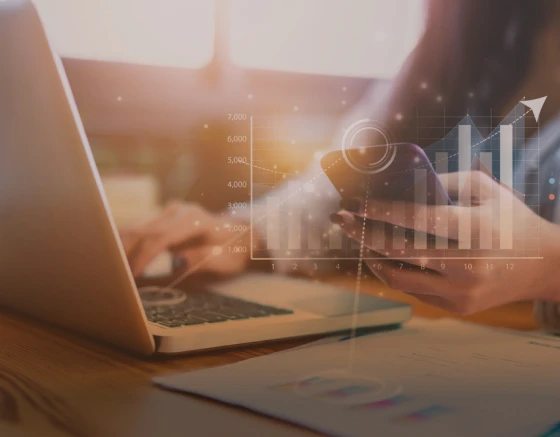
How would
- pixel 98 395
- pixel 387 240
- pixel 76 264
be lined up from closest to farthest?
1. pixel 98 395
2. pixel 76 264
3. pixel 387 240

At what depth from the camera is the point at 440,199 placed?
57 centimetres

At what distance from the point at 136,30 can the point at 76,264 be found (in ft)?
1.04

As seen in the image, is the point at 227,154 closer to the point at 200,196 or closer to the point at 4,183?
the point at 200,196

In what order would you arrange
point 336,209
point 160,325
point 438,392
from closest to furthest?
point 438,392 → point 160,325 → point 336,209

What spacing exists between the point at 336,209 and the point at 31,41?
13.4 inches

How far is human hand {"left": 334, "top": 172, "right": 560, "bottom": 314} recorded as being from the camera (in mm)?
574

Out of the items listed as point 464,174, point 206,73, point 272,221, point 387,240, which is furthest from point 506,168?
point 206,73

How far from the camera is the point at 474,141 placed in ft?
1.89

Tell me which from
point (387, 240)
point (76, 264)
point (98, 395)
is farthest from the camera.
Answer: point (387, 240)

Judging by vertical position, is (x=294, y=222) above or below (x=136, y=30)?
below

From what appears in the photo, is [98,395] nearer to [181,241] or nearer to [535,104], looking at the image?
[181,241]

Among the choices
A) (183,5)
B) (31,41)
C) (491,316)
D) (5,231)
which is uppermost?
(183,5)

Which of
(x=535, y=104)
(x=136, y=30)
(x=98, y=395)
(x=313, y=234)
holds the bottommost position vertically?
(x=98, y=395)

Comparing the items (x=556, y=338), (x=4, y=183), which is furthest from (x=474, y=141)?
(x=4, y=183)
